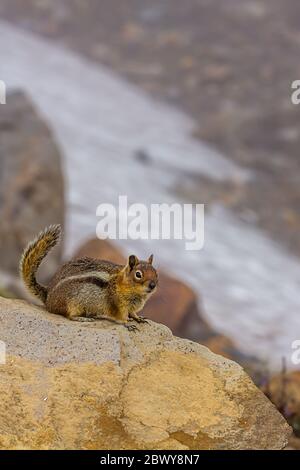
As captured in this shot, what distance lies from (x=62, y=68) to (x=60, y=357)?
28919 mm

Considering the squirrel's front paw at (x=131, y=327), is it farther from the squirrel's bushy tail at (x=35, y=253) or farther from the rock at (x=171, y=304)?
the rock at (x=171, y=304)

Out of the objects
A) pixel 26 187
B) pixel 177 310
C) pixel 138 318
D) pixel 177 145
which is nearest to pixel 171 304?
pixel 177 310

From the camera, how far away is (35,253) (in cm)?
528

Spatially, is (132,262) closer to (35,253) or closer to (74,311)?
(74,311)

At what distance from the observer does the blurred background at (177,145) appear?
13.5m

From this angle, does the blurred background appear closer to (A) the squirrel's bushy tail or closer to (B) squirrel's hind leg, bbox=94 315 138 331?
(B) squirrel's hind leg, bbox=94 315 138 331

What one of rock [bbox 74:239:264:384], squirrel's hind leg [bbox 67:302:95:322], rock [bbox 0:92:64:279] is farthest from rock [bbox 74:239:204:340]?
squirrel's hind leg [bbox 67:302:95:322]

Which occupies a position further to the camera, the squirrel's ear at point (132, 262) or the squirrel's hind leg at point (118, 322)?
the squirrel's ear at point (132, 262)

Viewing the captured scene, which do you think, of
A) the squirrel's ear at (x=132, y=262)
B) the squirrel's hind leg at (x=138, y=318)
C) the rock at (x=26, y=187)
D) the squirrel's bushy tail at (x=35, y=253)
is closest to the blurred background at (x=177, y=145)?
the rock at (x=26, y=187)

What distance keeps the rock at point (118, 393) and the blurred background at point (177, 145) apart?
7.39 ft

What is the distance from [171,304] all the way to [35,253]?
24.7 feet
